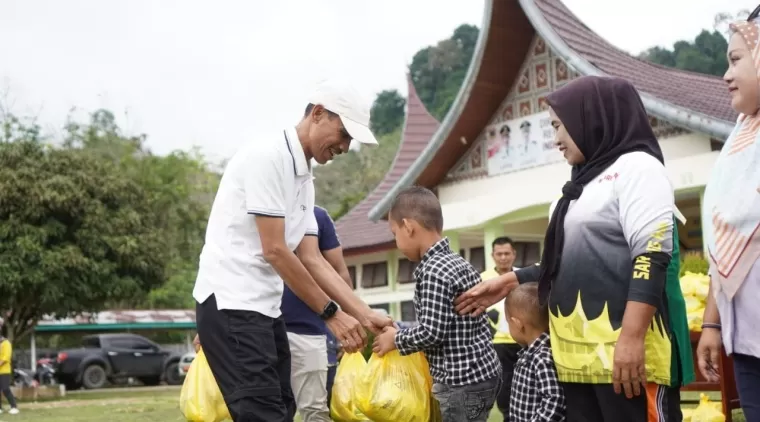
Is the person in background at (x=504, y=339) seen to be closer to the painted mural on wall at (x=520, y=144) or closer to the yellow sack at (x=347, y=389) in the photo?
the yellow sack at (x=347, y=389)

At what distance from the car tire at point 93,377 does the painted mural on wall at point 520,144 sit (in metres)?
14.0

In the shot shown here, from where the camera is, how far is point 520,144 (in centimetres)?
2233

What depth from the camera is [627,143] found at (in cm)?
350

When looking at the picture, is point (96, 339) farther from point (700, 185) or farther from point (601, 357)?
point (601, 357)

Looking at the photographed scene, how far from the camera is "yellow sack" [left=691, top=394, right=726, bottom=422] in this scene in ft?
24.4

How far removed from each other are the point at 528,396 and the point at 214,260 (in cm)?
141

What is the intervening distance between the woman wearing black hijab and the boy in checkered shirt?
3.26 ft

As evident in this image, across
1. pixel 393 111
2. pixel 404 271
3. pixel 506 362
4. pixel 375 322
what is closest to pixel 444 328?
pixel 375 322

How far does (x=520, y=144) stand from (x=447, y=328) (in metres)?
18.1

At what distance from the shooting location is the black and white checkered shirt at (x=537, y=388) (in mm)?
3842

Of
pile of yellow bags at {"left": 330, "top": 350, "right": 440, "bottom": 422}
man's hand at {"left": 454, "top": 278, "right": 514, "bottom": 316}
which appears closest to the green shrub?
pile of yellow bags at {"left": 330, "top": 350, "right": 440, "bottom": 422}

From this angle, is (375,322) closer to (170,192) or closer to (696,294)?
(696,294)

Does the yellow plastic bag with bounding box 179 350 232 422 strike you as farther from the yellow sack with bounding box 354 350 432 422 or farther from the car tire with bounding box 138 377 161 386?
the car tire with bounding box 138 377 161 386

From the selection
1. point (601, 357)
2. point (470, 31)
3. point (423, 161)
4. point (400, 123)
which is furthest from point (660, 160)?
point (470, 31)
